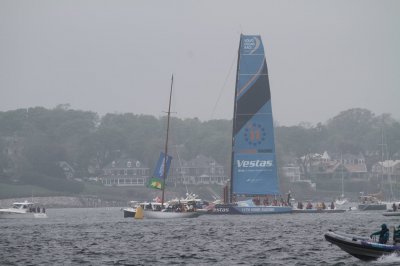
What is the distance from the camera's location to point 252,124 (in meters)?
103

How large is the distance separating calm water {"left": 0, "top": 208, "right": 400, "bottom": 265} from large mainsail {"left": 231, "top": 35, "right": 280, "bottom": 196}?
36.0 feet

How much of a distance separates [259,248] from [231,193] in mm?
44973

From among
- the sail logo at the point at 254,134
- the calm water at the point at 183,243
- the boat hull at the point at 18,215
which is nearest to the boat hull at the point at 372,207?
the sail logo at the point at 254,134

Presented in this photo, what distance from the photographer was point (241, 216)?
9912 cm

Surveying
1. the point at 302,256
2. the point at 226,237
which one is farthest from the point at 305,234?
the point at 302,256

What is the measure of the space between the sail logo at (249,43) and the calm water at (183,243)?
765 inches

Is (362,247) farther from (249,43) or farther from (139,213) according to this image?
(249,43)

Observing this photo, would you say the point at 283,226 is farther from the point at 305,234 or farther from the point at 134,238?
the point at 134,238

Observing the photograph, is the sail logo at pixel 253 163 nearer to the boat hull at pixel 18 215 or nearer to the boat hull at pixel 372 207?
the boat hull at pixel 18 215

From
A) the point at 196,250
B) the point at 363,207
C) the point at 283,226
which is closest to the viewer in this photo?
the point at 196,250

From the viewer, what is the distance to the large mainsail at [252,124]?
102875 millimetres

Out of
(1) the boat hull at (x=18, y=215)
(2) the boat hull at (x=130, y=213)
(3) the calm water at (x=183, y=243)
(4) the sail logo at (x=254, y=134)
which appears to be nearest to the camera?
(3) the calm water at (x=183, y=243)

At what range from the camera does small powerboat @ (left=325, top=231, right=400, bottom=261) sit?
161ft

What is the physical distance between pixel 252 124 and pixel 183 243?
4068cm
